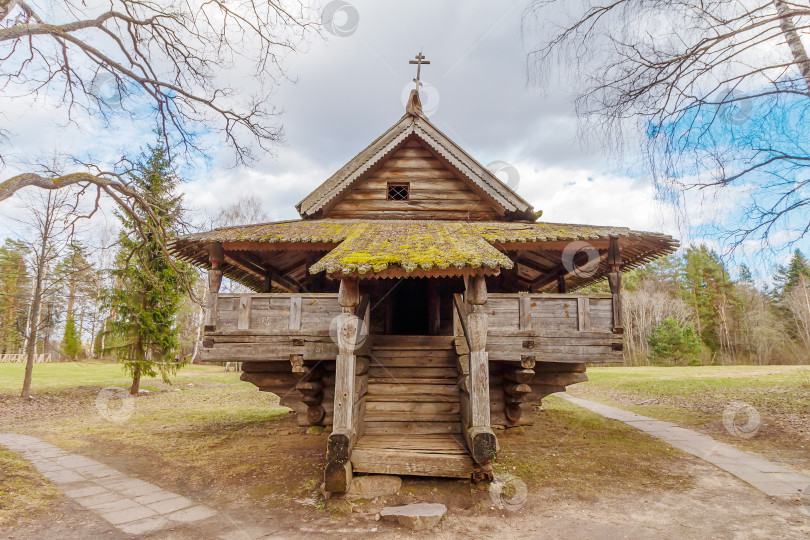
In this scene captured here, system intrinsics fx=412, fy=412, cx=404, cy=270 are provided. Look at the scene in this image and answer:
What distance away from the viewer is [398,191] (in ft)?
38.3

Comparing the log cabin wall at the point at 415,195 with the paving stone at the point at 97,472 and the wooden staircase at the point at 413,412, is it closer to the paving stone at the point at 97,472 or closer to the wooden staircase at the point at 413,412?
the wooden staircase at the point at 413,412

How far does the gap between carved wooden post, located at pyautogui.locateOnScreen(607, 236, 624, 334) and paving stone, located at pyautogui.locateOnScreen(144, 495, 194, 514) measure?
844cm

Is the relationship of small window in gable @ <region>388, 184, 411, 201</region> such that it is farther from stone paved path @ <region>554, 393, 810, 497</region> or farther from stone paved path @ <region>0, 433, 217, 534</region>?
stone paved path @ <region>554, 393, 810, 497</region>

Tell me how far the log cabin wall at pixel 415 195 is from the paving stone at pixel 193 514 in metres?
7.15

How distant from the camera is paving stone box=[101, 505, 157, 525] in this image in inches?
228

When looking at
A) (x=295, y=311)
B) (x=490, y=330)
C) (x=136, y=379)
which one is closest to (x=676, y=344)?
(x=490, y=330)

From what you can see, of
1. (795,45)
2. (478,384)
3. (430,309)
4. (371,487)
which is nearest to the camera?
(371,487)

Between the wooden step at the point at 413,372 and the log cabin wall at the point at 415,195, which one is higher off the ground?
the log cabin wall at the point at 415,195

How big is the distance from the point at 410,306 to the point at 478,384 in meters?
6.86

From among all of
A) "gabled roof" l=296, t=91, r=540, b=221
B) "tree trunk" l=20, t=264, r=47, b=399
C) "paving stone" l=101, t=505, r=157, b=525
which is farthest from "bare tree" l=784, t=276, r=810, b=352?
"tree trunk" l=20, t=264, r=47, b=399

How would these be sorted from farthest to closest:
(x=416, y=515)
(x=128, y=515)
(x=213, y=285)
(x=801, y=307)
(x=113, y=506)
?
1. (x=801, y=307)
2. (x=213, y=285)
3. (x=113, y=506)
4. (x=128, y=515)
5. (x=416, y=515)

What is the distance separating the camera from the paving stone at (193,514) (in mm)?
5836

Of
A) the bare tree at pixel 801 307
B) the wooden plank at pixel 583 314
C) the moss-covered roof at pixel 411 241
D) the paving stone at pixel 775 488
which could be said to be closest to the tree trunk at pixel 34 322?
the moss-covered roof at pixel 411 241

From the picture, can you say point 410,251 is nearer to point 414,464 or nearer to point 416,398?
point 416,398
